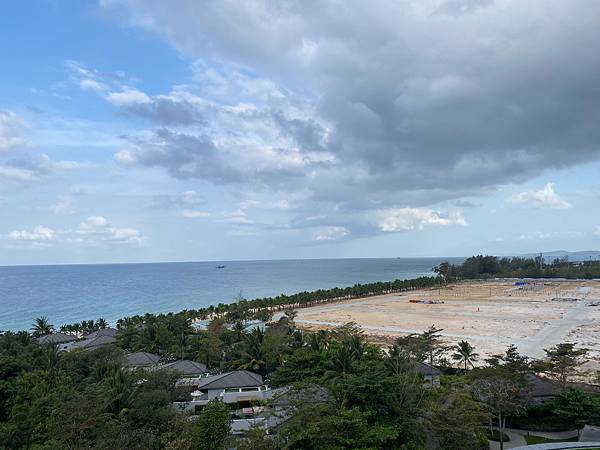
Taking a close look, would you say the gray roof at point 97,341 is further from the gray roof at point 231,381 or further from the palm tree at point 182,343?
the gray roof at point 231,381

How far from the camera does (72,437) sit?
677 inches

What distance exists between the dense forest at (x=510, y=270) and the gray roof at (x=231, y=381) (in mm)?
122947

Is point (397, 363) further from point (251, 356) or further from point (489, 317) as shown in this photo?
point (489, 317)

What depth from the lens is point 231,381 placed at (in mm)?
27953

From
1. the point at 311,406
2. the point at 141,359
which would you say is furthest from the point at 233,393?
the point at 141,359

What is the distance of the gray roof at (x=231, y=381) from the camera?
27.5 meters

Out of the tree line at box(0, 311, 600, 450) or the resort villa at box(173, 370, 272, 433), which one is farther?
the resort villa at box(173, 370, 272, 433)

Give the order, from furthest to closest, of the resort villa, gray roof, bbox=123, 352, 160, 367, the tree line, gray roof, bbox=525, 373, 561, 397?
1. gray roof, bbox=123, 352, 160, 367
2. gray roof, bbox=525, 373, 561, 397
3. the resort villa
4. the tree line

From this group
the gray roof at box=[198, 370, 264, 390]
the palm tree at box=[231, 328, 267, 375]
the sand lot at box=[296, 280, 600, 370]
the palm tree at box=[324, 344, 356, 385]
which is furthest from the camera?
the sand lot at box=[296, 280, 600, 370]

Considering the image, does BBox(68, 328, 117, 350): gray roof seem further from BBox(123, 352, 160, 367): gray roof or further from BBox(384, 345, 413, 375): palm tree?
BBox(384, 345, 413, 375): palm tree

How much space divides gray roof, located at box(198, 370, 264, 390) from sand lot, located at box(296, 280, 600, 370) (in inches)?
1122

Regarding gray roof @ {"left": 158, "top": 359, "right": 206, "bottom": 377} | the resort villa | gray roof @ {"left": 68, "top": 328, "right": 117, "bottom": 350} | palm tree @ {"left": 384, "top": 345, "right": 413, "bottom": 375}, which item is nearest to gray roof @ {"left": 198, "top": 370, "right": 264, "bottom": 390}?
the resort villa

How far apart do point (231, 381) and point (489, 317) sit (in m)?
56.1

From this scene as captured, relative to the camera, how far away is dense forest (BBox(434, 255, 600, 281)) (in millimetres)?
145500
